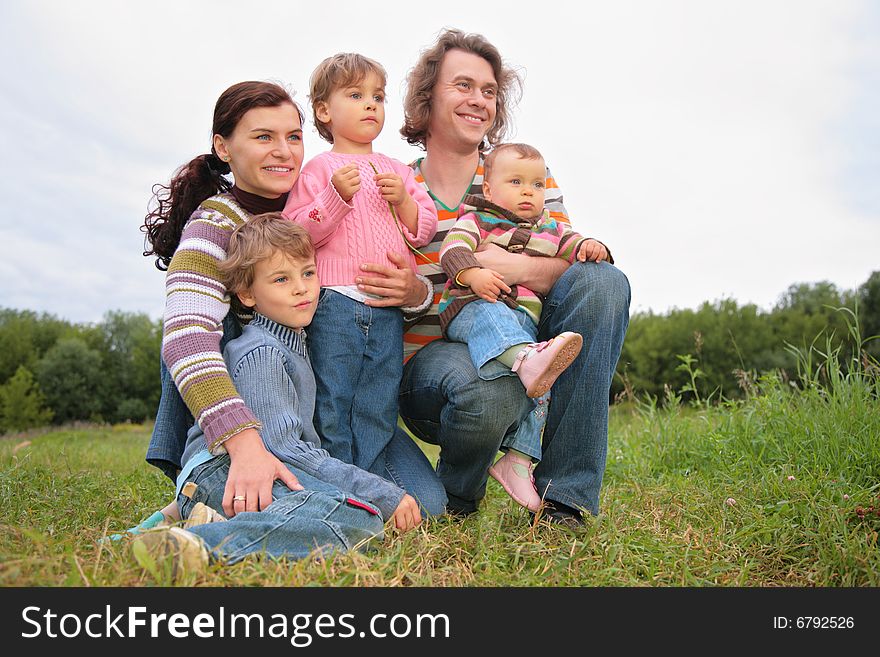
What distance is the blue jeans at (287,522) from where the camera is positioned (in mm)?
2168

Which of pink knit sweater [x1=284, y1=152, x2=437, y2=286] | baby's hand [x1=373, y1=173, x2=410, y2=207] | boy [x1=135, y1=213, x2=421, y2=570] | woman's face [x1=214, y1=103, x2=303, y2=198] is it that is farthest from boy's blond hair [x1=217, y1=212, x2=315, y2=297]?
baby's hand [x1=373, y1=173, x2=410, y2=207]

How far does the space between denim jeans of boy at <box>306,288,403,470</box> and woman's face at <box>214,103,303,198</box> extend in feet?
1.59

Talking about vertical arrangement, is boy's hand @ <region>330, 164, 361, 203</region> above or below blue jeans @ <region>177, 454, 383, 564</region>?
above

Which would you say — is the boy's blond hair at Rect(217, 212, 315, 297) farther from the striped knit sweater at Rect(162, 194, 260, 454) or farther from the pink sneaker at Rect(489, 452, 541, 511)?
the pink sneaker at Rect(489, 452, 541, 511)

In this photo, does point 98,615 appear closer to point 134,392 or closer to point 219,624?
point 219,624

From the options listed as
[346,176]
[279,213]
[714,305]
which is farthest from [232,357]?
[714,305]

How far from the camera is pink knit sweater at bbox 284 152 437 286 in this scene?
9.10 ft

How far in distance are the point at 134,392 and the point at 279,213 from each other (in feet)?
58.6

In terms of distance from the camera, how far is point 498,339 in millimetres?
2711

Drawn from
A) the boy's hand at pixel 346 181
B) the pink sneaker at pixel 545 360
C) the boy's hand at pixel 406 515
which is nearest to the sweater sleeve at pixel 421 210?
the boy's hand at pixel 346 181

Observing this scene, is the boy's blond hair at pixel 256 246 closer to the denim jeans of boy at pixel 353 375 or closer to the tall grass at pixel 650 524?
the denim jeans of boy at pixel 353 375

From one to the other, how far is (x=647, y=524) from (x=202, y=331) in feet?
6.32

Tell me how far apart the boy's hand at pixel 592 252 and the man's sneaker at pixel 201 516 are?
1669 mm

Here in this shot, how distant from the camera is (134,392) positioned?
19000 mm
